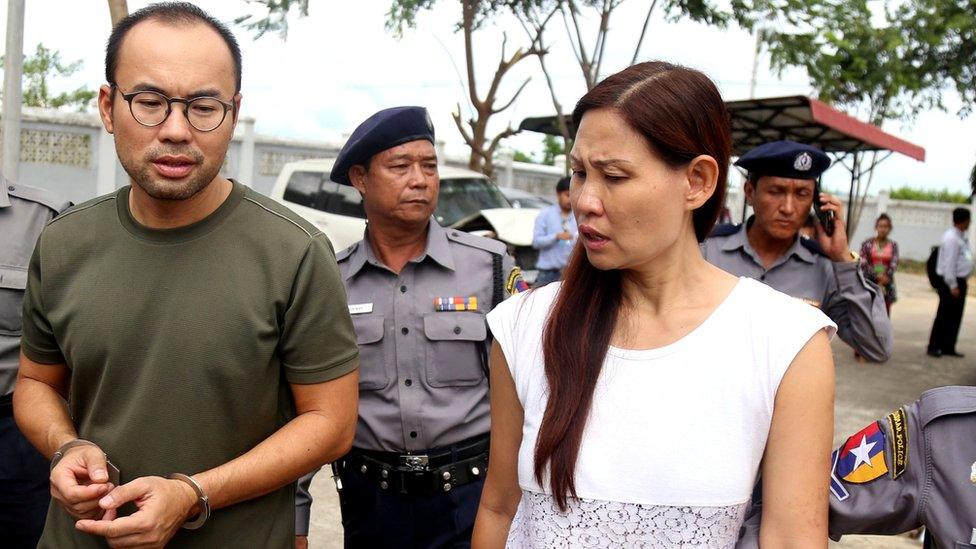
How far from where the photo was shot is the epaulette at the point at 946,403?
1.62m

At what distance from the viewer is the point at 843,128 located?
27.8 ft

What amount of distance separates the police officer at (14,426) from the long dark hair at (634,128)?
1.72 meters

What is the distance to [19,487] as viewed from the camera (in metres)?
2.54

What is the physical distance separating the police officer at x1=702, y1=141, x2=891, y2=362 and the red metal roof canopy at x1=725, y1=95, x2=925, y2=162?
4.73 meters

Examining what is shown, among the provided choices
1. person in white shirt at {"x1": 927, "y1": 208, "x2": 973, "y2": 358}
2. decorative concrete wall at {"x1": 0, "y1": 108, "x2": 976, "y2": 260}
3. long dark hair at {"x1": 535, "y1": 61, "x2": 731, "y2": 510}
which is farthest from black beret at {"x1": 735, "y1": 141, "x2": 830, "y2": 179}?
person in white shirt at {"x1": 927, "y1": 208, "x2": 973, "y2": 358}

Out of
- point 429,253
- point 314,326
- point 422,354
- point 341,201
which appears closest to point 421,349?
point 422,354

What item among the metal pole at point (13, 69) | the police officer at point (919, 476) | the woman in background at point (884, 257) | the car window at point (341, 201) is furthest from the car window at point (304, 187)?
the police officer at point (919, 476)

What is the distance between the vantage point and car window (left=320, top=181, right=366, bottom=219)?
934 centimetres

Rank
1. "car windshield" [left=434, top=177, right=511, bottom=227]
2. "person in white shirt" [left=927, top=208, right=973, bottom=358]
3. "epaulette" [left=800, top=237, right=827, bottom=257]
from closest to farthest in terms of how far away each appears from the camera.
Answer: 1. "epaulette" [left=800, top=237, right=827, bottom=257]
2. "car windshield" [left=434, top=177, right=511, bottom=227]
3. "person in white shirt" [left=927, top=208, right=973, bottom=358]

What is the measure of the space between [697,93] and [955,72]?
1074 centimetres

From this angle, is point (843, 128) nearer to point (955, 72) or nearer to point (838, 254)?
point (955, 72)

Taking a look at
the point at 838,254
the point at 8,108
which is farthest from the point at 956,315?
the point at 8,108

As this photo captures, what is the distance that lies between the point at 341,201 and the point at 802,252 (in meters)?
6.65

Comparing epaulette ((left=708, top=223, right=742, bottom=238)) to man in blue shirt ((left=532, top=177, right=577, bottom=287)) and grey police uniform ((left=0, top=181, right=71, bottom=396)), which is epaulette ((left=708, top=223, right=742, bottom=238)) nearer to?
grey police uniform ((left=0, top=181, right=71, bottom=396))
